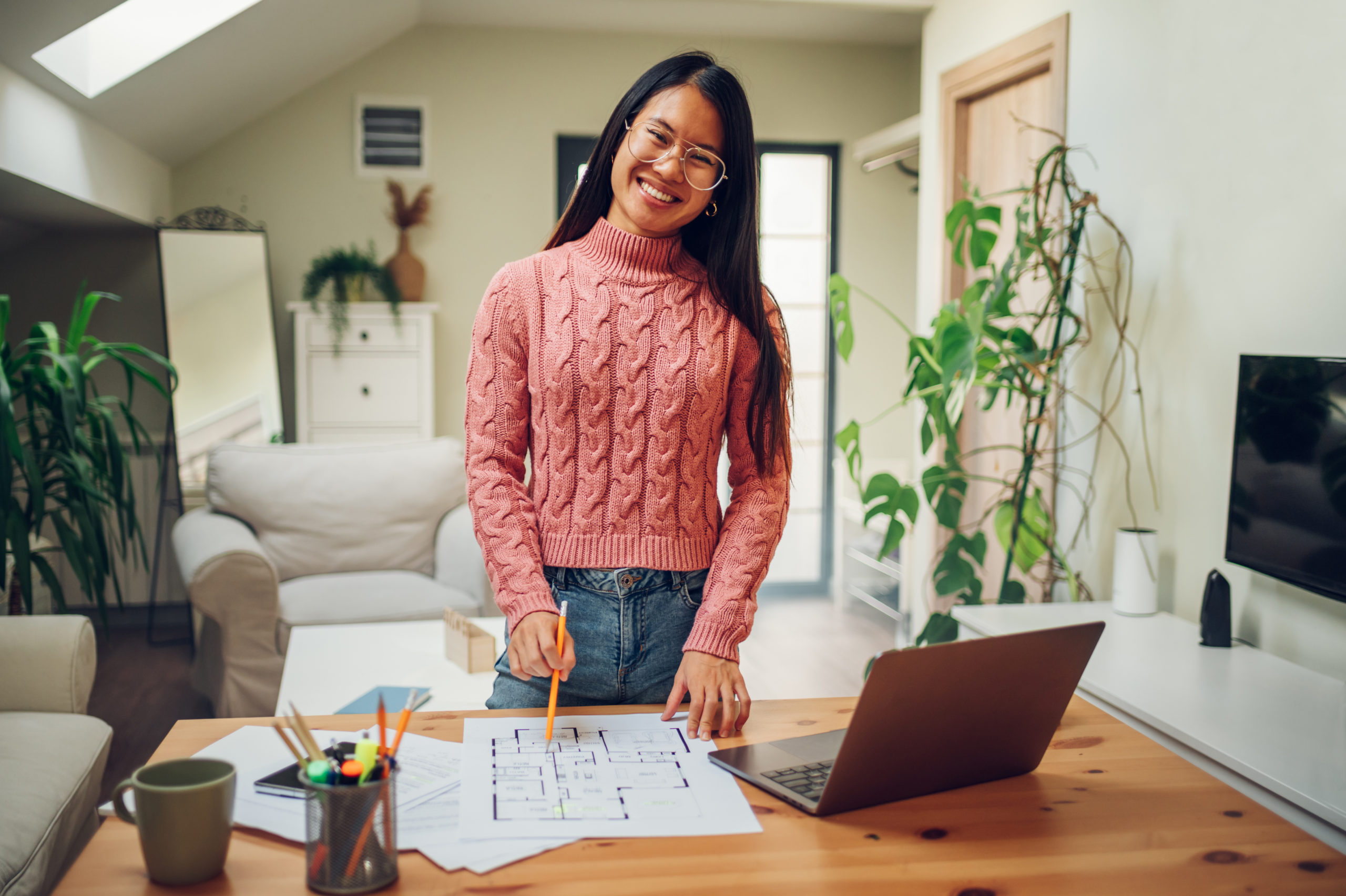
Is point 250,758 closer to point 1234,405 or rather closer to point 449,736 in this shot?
point 449,736

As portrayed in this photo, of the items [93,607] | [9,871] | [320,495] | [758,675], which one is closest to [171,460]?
[93,607]

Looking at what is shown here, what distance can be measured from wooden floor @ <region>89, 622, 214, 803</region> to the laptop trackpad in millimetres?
2132

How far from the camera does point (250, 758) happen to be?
886mm

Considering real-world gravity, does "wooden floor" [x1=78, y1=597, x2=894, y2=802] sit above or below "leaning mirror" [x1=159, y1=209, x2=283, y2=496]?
below

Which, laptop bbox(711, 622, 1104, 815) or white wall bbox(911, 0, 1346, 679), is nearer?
laptop bbox(711, 622, 1104, 815)

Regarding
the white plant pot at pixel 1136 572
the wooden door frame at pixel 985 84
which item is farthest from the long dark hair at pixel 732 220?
the wooden door frame at pixel 985 84

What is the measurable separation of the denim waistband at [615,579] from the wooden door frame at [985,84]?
2.20 metres

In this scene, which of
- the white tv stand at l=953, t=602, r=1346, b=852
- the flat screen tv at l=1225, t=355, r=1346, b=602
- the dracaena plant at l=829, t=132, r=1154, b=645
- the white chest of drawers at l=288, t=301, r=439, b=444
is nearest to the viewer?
the white tv stand at l=953, t=602, r=1346, b=852

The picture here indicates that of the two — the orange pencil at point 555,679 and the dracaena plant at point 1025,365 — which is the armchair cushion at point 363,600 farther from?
→ the orange pencil at point 555,679

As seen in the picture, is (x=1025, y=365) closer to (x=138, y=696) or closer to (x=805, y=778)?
(x=805, y=778)

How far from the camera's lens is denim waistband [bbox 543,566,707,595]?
1.13 m

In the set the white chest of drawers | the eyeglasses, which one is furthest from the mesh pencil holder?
the white chest of drawers

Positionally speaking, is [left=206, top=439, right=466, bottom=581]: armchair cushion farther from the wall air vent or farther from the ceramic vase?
the wall air vent

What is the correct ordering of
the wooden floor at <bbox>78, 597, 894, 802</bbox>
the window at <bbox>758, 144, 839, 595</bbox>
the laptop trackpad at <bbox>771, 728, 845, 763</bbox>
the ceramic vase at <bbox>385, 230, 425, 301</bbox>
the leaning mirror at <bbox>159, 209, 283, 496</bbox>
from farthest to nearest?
the window at <bbox>758, 144, 839, 595</bbox>
the ceramic vase at <bbox>385, 230, 425, 301</bbox>
the leaning mirror at <bbox>159, 209, 283, 496</bbox>
the wooden floor at <bbox>78, 597, 894, 802</bbox>
the laptop trackpad at <bbox>771, 728, 845, 763</bbox>
